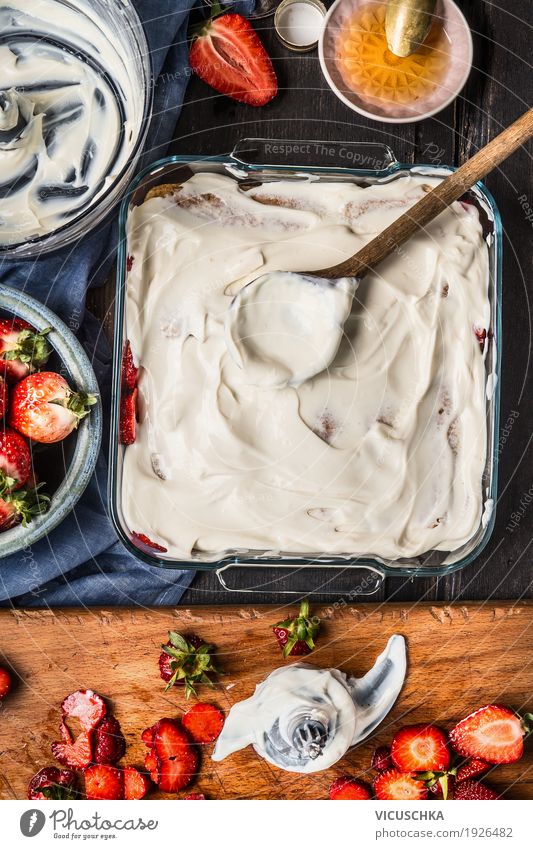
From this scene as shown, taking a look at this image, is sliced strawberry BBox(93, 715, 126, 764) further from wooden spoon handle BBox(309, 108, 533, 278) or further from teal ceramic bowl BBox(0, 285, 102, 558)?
wooden spoon handle BBox(309, 108, 533, 278)

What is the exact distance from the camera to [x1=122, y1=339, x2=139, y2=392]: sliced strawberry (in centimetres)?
112

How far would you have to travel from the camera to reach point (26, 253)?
1.13 metres


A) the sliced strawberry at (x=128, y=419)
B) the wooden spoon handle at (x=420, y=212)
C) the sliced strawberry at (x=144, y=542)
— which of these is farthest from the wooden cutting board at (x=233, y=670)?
the wooden spoon handle at (x=420, y=212)

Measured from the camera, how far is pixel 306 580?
4.01 ft

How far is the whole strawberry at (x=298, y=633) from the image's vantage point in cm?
118

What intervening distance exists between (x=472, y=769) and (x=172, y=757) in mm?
427

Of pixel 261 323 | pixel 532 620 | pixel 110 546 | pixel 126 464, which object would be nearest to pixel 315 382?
pixel 261 323

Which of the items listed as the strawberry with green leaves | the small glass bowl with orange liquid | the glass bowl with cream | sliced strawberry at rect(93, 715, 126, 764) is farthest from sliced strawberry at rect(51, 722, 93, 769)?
the small glass bowl with orange liquid

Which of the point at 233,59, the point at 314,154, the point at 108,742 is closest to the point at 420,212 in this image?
the point at 314,154

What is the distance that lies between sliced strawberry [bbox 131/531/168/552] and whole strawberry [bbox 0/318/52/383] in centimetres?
27

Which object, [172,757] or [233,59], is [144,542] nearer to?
[172,757]

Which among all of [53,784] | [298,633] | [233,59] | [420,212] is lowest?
[53,784]

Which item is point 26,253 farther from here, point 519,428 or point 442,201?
point 519,428

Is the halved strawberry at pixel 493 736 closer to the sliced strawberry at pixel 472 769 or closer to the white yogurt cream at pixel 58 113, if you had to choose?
the sliced strawberry at pixel 472 769
